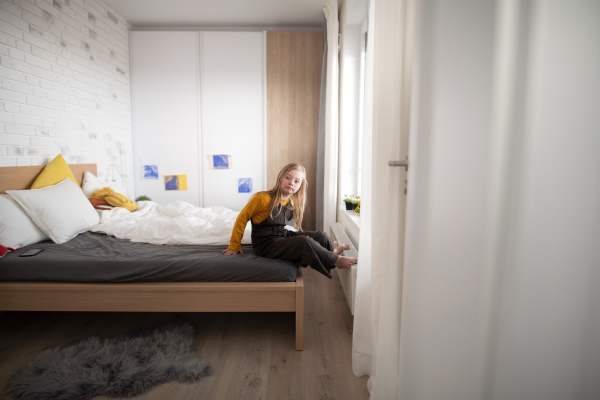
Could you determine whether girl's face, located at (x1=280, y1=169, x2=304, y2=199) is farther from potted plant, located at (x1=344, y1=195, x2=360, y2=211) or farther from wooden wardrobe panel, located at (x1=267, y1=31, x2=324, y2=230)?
wooden wardrobe panel, located at (x1=267, y1=31, x2=324, y2=230)

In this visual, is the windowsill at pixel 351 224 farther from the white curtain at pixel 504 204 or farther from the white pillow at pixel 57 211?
the white pillow at pixel 57 211

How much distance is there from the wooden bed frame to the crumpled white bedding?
45cm

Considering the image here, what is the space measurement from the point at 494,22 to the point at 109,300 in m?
2.08

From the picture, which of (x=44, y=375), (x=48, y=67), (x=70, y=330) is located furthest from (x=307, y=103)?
(x=44, y=375)

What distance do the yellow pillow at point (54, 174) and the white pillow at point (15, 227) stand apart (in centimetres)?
38

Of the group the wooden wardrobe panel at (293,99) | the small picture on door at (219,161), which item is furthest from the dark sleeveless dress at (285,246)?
the small picture on door at (219,161)

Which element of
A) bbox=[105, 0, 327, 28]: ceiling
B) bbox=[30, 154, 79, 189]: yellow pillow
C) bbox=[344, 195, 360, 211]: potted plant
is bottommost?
bbox=[344, 195, 360, 211]: potted plant

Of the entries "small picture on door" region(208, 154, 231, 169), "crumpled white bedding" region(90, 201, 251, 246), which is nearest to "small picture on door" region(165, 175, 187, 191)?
"small picture on door" region(208, 154, 231, 169)

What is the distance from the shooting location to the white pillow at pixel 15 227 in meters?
2.11

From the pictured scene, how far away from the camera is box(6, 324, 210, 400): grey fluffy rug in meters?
1.53

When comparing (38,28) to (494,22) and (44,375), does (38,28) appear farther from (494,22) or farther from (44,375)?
(494,22)

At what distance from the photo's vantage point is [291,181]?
2.15m

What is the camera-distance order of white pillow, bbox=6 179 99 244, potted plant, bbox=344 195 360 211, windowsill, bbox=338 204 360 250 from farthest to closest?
potted plant, bbox=344 195 360 211, windowsill, bbox=338 204 360 250, white pillow, bbox=6 179 99 244

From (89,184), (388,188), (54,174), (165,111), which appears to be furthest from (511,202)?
(165,111)
